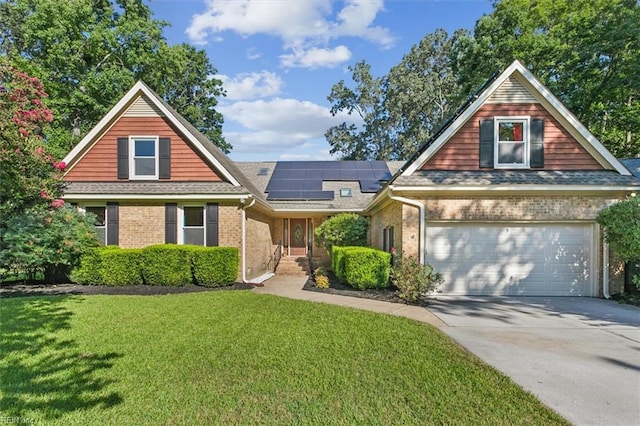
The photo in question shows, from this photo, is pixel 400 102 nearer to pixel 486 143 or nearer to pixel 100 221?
pixel 486 143

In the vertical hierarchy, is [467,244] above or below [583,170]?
below

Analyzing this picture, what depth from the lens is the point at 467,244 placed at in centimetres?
958

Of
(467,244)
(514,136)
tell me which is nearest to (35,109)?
(467,244)

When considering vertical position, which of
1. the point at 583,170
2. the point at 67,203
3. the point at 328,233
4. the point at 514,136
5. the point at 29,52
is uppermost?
the point at 29,52

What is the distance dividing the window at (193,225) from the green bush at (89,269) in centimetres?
262

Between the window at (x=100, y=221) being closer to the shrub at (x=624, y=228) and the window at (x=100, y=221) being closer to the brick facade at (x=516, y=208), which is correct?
the brick facade at (x=516, y=208)

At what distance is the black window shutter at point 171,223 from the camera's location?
11383 mm

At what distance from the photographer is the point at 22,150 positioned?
8.44m

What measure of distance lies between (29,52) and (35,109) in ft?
57.3

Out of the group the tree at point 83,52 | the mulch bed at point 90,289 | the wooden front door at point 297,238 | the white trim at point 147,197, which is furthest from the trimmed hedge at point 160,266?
the tree at point 83,52

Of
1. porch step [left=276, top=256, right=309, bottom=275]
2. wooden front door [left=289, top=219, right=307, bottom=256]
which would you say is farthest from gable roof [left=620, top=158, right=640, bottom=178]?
wooden front door [left=289, top=219, right=307, bottom=256]

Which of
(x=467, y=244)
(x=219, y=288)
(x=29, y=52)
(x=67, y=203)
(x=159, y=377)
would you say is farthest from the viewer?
(x=29, y=52)

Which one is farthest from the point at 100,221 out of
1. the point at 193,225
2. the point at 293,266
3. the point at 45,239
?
the point at 293,266

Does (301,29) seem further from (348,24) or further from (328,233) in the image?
(328,233)
